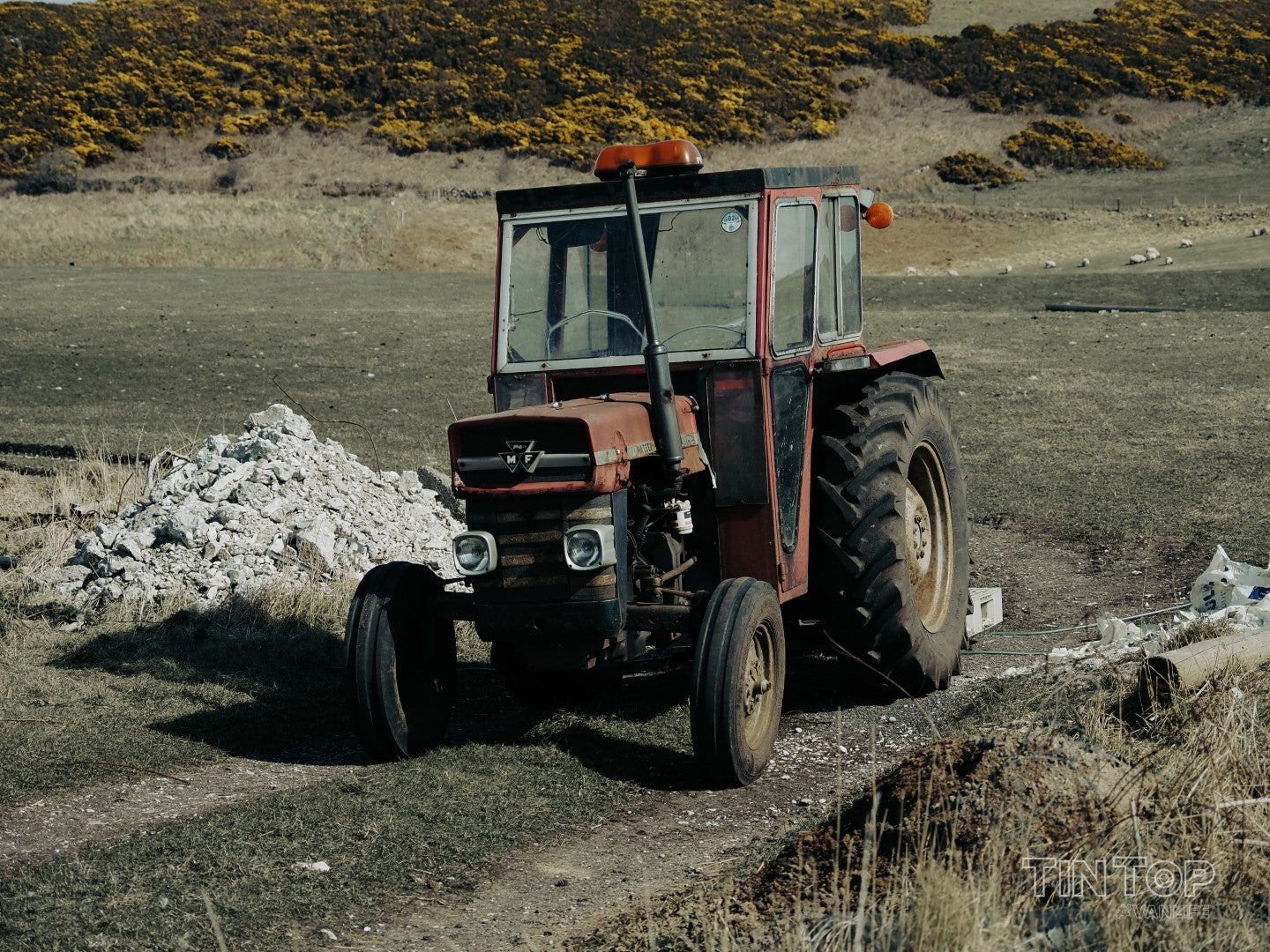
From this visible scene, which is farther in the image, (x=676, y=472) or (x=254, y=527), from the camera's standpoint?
(x=254, y=527)

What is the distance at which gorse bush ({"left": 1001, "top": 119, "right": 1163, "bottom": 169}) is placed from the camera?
48.5 metres

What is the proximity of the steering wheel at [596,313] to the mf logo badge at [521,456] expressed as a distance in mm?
1023

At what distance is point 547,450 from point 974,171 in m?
45.1

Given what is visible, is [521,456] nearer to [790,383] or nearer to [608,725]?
[790,383]

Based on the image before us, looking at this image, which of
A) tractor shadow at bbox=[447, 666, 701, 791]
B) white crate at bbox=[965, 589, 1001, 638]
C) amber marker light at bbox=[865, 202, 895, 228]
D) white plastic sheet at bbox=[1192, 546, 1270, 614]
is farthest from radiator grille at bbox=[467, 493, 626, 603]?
white plastic sheet at bbox=[1192, 546, 1270, 614]

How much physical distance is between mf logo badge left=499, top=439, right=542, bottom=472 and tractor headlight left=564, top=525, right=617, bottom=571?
0.30 meters

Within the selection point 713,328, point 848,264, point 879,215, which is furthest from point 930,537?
point 713,328

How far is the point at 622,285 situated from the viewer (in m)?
6.48

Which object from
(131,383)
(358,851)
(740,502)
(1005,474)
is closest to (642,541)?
(740,502)

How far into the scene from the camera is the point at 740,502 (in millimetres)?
6215

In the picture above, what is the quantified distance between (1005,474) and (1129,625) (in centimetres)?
538

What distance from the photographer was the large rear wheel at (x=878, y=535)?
6.35 metres

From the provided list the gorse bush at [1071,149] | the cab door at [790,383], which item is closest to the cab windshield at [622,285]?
the cab door at [790,383]

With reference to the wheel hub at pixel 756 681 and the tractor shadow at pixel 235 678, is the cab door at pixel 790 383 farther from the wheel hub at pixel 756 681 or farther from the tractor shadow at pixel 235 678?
the tractor shadow at pixel 235 678
